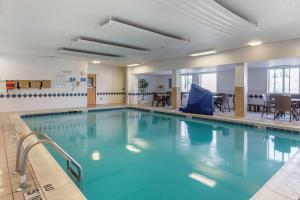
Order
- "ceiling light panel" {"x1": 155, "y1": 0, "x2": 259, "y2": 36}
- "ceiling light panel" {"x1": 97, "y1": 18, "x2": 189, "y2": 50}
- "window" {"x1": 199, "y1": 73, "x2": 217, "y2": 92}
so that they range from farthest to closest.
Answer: "window" {"x1": 199, "y1": 73, "x2": 217, "y2": 92} → "ceiling light panel" {"x1": 97, "y1": 18, "x2": 189, "y2": 50} → "ceiling light panel" {"x1": 155, "y1": 0, "x2": 259, "y2": 36}

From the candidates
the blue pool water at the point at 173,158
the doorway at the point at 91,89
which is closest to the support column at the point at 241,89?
the blue pool water at the point at 173,158

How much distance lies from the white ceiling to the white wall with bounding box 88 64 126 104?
5.32m

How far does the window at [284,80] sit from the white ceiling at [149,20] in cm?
386

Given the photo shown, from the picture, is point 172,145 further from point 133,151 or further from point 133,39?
point 133,39

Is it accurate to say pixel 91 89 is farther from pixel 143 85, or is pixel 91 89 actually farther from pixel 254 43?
pixel 254 43

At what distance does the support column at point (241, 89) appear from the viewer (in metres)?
7.00

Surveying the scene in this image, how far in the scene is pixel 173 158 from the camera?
144 inches

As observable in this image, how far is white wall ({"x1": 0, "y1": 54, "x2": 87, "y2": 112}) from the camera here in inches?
330

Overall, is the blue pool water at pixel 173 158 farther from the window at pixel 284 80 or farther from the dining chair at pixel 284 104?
the window at pixel 284 80

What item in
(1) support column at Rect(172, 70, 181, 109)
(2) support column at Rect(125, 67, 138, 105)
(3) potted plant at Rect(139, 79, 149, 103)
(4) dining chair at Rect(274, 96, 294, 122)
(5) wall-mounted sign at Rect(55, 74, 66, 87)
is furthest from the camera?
(3) potted plant at Rect(139, 79, 149, 103)

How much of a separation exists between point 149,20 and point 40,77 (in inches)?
268

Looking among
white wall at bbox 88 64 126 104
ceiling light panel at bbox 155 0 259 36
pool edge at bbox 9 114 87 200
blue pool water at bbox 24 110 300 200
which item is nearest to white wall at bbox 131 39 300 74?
ceiling light panel at bbox 155 0 259 36

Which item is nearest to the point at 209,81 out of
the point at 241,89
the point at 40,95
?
the point at 241,89

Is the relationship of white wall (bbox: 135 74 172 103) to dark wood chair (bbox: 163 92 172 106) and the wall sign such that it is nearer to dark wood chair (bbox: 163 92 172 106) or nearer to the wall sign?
dark wood chair (bbox: 163 92 172 106)
